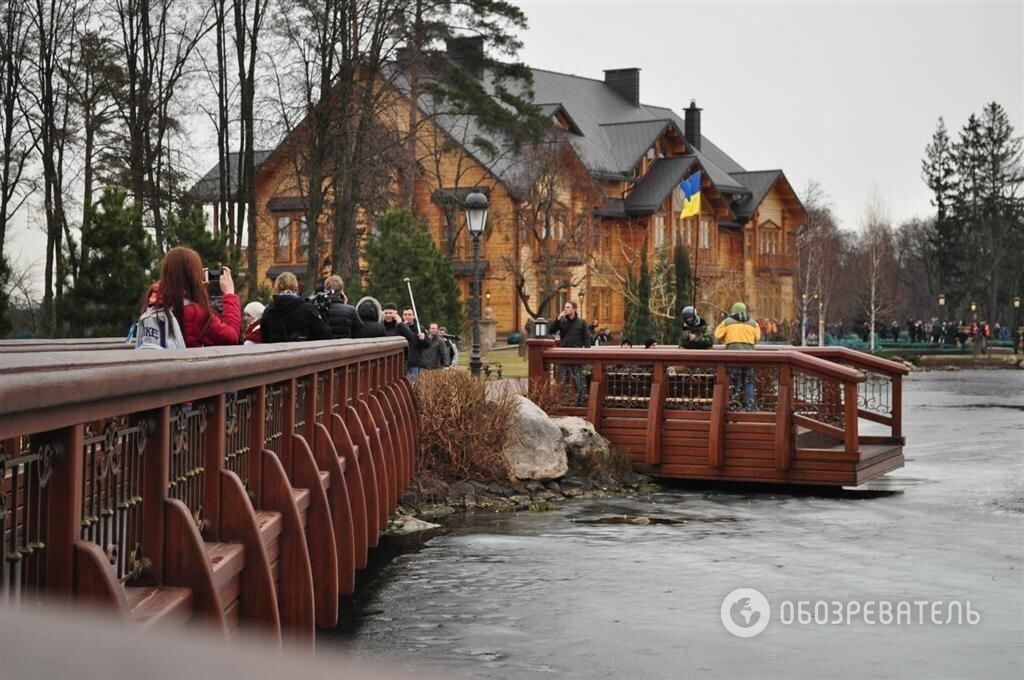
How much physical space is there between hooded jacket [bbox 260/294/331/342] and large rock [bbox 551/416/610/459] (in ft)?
25.4

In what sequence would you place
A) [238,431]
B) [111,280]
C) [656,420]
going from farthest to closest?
1. [111,280]
2. [656,420]
3. [238,431]

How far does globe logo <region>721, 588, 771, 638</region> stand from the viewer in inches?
415

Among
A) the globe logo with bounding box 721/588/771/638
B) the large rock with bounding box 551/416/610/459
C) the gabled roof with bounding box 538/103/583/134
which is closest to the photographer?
the globe logo with bounding box 721/588/771/638

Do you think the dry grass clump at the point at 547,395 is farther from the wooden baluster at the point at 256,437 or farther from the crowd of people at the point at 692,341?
the wooden baluster at the point at 256,437

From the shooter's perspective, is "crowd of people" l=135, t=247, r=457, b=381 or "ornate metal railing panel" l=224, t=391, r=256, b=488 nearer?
"ornate metal railing panel" l=224, t=391, r=256, b=488

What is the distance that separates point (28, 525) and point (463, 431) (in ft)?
49.3

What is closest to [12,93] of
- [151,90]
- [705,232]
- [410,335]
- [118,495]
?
[151,90]

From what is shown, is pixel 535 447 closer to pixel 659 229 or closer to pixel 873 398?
pixel 873 398

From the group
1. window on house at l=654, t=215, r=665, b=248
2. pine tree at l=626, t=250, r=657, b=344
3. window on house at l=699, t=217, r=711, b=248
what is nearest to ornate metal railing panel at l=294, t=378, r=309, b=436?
pine tree at l=626, t=250, r=657, b=344

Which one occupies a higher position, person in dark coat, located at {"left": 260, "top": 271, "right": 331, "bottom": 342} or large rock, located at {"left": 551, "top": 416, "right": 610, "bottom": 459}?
person in dark coat, located at {"left": 260, "top": 271, "right": 331, "bottom": 342}

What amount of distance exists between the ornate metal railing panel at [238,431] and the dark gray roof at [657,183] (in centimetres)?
6778

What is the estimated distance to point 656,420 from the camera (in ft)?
64.5

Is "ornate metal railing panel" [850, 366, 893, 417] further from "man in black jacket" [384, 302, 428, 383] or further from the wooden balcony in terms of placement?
the wooden balcony

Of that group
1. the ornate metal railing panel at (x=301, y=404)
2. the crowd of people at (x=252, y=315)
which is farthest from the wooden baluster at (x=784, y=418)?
the ornate metal railing panel at (x=301, y=404)
